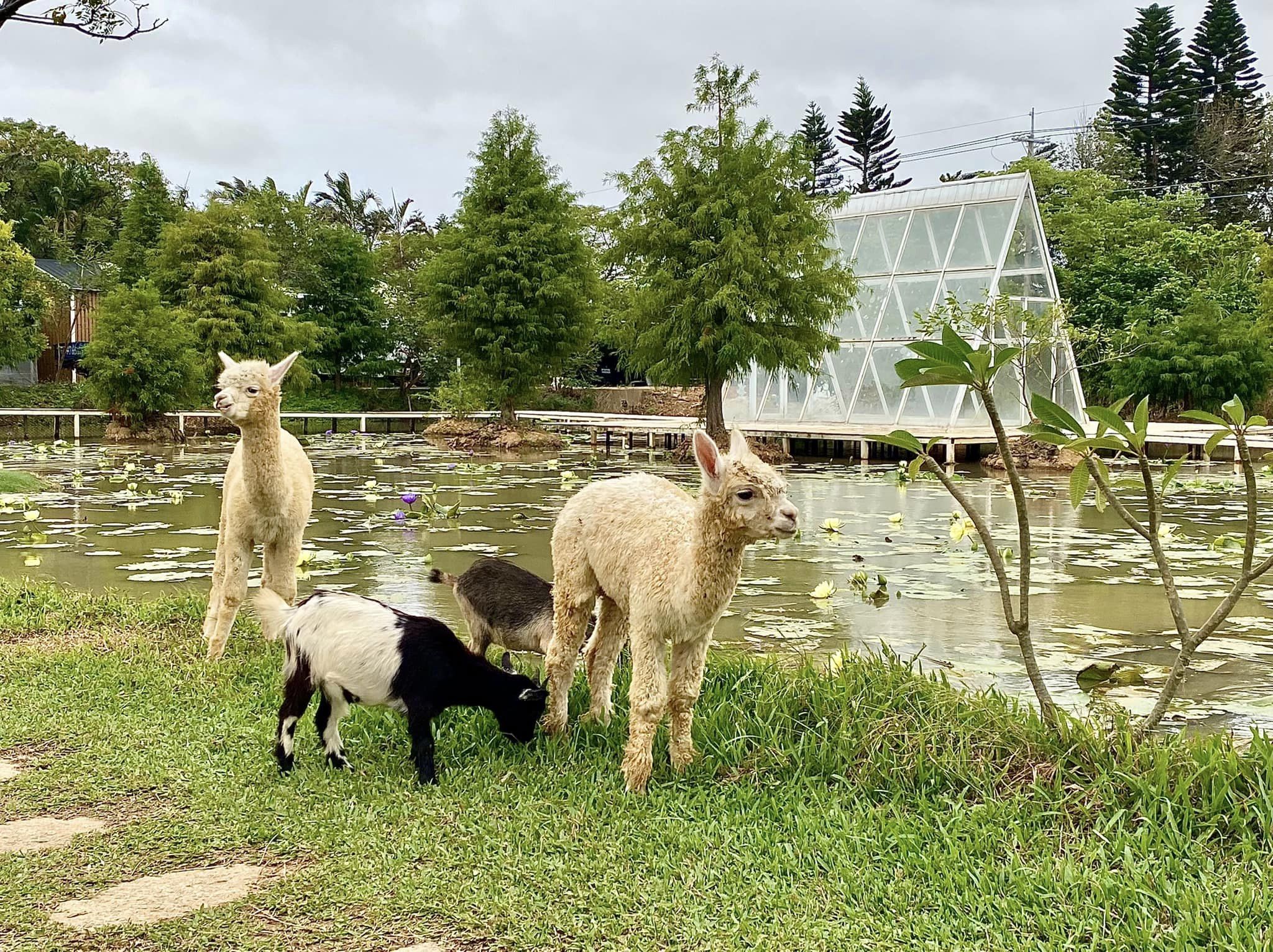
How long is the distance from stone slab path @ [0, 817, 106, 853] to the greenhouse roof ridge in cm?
2505

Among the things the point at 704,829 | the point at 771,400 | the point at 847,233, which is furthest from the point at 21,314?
the point at 704,829

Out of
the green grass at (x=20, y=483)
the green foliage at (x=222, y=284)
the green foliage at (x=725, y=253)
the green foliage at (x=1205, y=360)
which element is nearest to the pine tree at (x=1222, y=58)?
the green foliage at (x=1205, y=360)

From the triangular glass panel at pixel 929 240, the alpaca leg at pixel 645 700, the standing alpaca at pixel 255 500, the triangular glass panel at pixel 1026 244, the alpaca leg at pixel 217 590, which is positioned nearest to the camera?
the alpaca leg at pixel 645 700

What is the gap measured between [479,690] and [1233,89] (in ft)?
157

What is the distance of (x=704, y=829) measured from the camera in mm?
3428

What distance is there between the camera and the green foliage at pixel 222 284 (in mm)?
30094

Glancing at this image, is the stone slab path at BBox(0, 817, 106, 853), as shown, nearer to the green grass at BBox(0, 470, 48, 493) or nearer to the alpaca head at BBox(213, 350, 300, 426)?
the alpaca head at BBox(213, 350, 300, 426)

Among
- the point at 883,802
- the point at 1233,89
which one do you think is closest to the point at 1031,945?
the point at 883,802

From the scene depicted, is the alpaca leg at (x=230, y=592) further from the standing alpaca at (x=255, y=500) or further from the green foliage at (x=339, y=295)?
the green foliage at (x=339, y=295)

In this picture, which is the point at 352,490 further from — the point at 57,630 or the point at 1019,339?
the point at 1019,339

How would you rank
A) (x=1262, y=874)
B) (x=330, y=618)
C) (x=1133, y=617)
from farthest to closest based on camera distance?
(x=1133, y=617) < (x=330, y=618) < (x=1262, y=874)

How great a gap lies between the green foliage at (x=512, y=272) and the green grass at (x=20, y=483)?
12728 mm

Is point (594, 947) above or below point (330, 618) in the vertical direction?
below

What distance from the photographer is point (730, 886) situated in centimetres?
302
